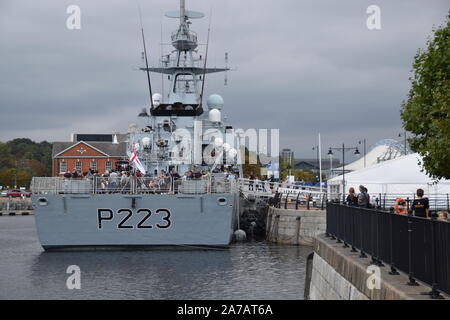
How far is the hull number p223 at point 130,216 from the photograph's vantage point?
29297 mm

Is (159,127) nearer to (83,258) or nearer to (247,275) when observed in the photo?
(83,258)

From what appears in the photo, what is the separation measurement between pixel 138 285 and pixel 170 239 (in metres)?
7.69

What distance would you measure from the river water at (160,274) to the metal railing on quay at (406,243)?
306 inches

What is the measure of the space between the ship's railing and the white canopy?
10654mm

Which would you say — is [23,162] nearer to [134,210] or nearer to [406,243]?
[134,210]

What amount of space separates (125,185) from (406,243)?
21820 mm

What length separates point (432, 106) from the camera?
22266mm

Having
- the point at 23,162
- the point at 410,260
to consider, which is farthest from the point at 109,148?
the point at 410,260

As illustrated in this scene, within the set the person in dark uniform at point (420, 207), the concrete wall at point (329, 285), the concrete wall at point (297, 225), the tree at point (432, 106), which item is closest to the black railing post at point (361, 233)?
the concrete wall at point (329, 285)

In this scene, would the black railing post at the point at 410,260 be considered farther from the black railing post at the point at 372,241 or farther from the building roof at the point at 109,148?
the building roof at the point at 109,148

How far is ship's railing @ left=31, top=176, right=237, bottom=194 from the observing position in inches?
1169

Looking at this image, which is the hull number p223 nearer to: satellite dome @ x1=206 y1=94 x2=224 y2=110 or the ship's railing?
the ship's railing

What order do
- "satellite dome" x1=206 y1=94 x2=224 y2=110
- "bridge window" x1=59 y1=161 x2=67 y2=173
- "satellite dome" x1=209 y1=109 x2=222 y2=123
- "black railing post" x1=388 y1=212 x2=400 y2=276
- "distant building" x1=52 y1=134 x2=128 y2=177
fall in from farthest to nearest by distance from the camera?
"distant building" x1=52 y1=134 x2=128 y2=177 < "bridge window" x1=59 y1=161 x2=67 y2=173 < "satellite dome" x1=206 y1=94 x2=224 y2=110 < "satellite dome" x1=209 y1=109 x2=222 y2=123 < "black railing post" x1=388 y1=212 x2=400 y2=276

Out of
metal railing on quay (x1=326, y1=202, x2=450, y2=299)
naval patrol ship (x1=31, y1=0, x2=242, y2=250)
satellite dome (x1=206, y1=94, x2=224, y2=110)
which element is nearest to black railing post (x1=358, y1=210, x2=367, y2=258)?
metal railing on quay (x1=326, y1=202, x2=450, y2=299)
